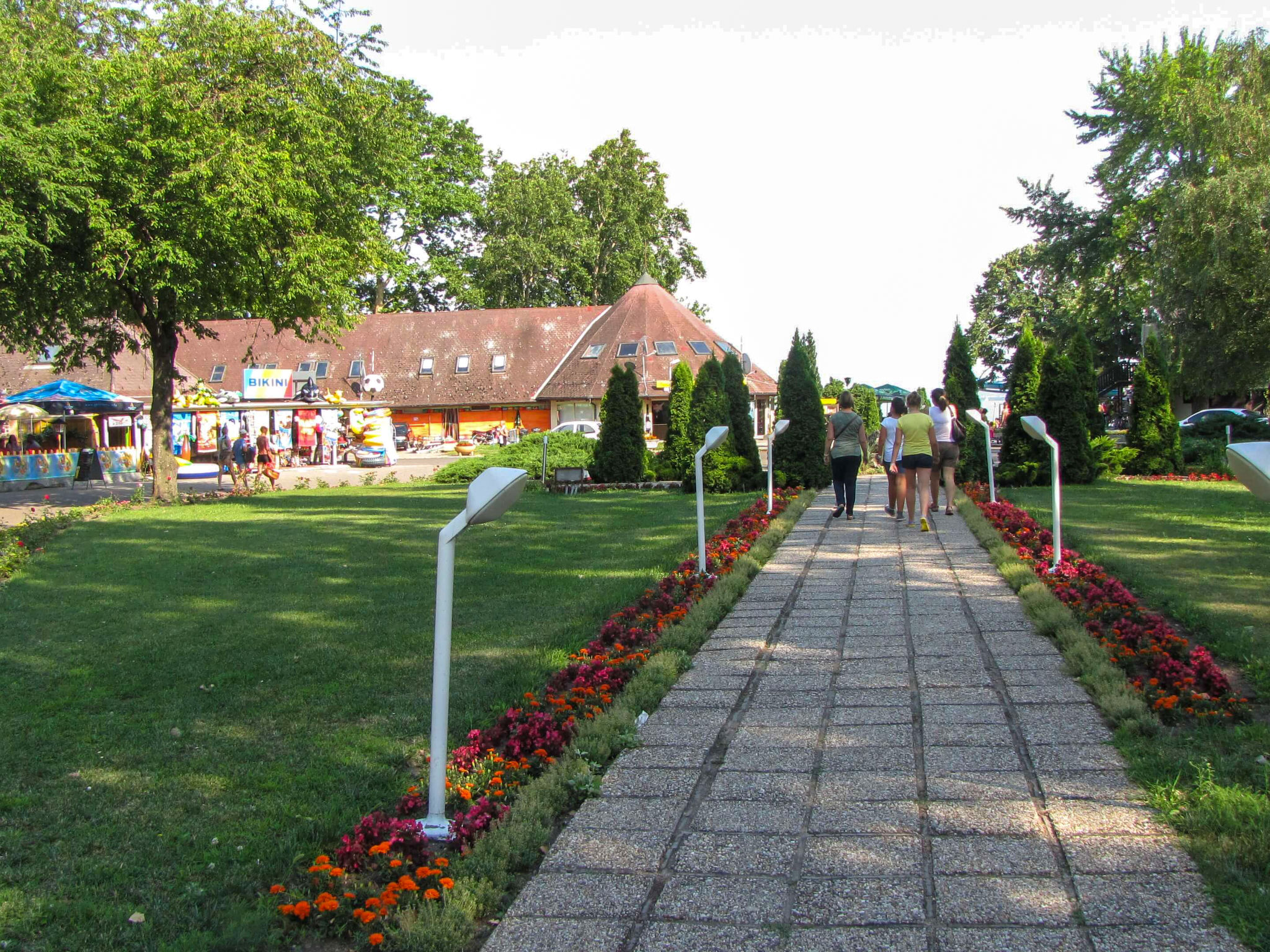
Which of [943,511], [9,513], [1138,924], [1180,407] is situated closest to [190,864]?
[1138,924]

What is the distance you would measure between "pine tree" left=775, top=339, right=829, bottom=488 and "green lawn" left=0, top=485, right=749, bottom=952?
20.4 ft

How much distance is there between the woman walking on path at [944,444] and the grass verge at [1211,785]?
747 centimetres

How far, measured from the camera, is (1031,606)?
7.40m

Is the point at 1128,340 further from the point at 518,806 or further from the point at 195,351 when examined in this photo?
the point at 518,806

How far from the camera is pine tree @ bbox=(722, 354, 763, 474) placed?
67.4ft

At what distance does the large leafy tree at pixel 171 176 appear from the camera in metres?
17.8

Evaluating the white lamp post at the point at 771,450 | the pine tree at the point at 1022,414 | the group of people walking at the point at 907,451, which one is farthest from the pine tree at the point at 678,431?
the group of people walking at the point at 907,451

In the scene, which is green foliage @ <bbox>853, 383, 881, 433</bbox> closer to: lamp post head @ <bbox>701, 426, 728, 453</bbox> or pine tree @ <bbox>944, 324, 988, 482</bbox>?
pine tree @ <bbox>944, 324, 988, 482</bbox>

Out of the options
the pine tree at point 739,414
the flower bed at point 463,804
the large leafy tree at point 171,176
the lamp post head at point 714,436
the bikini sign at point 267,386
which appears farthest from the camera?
the bikini sign at point 267,386

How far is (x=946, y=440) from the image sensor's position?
13.5m

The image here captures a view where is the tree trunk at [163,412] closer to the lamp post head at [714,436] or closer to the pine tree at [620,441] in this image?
the pine tree at [620,441]

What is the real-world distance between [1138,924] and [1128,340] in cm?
5927

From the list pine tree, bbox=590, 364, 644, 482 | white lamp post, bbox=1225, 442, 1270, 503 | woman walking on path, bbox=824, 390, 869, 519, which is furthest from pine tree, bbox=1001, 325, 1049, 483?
white lamp post, bbox=1225, 442, 1270, 503

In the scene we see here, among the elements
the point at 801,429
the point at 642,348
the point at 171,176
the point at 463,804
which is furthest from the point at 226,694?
the point at 642,348
